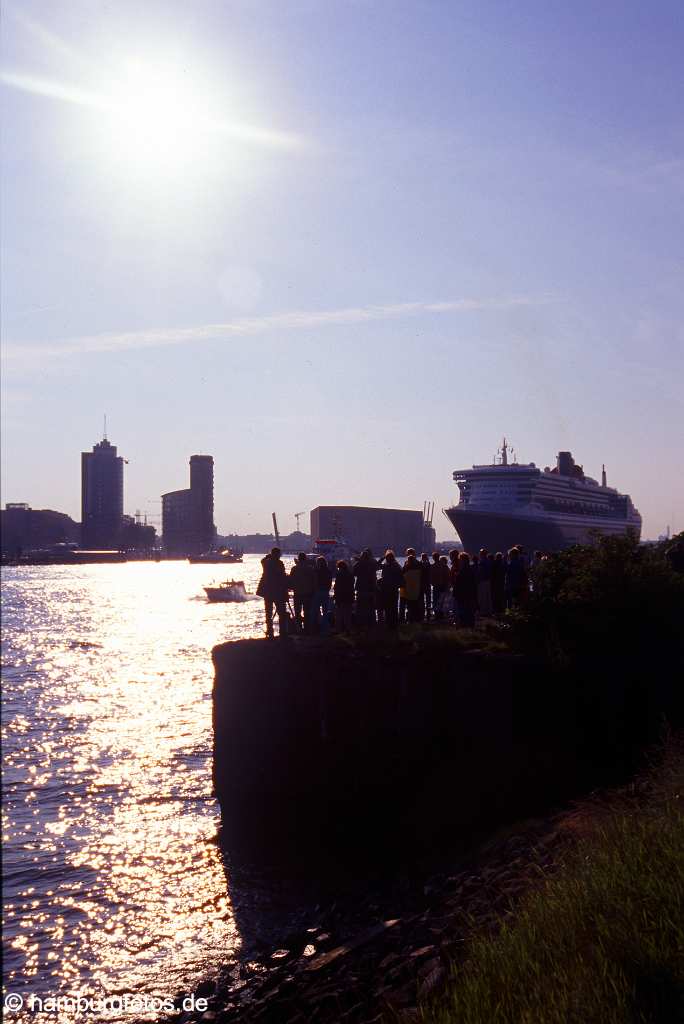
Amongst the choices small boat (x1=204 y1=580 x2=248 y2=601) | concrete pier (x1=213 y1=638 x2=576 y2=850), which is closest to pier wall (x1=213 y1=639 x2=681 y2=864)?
concrete pier (x1=213 y1=638 x2=576 y2=850)

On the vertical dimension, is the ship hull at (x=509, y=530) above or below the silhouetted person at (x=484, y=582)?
above

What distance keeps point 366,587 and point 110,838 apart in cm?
751

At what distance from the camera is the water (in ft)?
45.1

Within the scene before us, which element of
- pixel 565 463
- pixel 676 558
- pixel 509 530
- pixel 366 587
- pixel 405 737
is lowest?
pixel 405 737

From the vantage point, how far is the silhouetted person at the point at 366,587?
70.8ft

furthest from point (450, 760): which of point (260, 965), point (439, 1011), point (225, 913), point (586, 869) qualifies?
point (439, 1011)

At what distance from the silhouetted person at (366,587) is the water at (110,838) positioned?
17.8 feet

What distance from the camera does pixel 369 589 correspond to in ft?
71.2

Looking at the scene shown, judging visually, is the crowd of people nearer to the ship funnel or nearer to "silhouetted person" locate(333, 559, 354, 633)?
"silhouetted person" locate(333, 559, 354, 633)

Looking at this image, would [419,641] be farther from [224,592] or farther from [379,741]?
[224,592]

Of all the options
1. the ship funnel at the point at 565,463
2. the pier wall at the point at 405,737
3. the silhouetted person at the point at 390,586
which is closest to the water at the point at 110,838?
the pier wall at the point at 405,737

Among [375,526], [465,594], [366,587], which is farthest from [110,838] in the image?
[375,526]

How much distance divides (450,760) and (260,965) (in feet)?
17.9

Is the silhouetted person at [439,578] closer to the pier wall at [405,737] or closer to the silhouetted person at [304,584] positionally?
the silhouetted person at [304,584]
